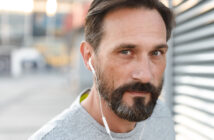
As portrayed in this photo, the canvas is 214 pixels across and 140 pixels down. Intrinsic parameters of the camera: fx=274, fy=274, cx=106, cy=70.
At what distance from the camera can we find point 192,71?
2609mm

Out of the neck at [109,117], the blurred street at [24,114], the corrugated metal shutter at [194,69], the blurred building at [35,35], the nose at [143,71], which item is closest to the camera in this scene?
the nose at [143,71]

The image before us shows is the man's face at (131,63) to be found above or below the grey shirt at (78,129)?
above

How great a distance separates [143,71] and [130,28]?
238 mm

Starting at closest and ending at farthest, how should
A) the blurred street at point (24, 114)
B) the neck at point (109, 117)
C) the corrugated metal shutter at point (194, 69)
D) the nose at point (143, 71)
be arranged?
the nose at point (143, 71), the neck at point (109, 117), the corrugated metal shutter at point (194, 69), the blurred street at point (24, 114)

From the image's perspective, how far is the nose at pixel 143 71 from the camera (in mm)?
1368

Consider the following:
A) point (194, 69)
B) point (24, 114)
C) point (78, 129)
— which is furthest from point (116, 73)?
point (24, 114)

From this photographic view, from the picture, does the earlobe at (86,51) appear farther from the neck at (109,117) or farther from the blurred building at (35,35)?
the blurred building at (35,35)

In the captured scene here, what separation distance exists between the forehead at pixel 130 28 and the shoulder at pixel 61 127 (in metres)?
A: 0.43

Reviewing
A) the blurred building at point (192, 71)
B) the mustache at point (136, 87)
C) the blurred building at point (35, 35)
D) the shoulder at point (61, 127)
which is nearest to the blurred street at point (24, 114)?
the blurred building at point (192, 71)

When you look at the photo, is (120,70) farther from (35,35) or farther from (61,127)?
(35,35)

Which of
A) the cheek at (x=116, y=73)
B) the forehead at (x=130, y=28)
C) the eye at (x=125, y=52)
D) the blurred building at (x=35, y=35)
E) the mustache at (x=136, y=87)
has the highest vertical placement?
the forehead at (x=130, y=28)

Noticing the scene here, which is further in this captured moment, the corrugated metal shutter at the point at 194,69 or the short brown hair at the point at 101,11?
the corrugated metal shutter at the point at 194,69

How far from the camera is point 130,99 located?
56.2 inches

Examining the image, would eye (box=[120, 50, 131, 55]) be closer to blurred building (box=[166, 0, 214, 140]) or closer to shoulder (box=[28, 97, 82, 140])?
shoulder (box=[28, 97, 82, 140])
